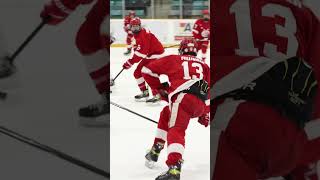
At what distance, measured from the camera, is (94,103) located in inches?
29.5

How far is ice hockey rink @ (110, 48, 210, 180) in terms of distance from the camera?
1.67 meters

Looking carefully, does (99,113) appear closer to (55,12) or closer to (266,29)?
(55,12)

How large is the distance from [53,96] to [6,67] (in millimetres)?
160

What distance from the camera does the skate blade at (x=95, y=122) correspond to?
0.74 metres

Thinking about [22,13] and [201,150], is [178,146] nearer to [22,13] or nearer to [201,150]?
[201,150]

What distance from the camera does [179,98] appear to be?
1.62 meters

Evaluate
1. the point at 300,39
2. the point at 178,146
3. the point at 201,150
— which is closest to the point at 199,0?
the point at 201,150

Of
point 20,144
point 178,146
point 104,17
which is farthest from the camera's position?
point 178,146

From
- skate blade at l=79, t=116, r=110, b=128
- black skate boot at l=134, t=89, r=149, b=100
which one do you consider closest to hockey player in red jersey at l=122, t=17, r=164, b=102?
black skate boot at l=134, t=89, r=149, b=100

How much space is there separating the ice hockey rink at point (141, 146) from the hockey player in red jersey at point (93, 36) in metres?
0.91

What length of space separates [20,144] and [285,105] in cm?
42

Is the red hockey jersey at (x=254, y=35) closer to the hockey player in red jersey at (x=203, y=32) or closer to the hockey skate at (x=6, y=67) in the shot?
the hockey skate at (x=6, y=67)

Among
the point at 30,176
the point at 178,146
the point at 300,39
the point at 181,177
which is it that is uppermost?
the point at 300,39

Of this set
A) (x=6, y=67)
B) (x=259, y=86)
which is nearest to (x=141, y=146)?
(x=6, y=67)
